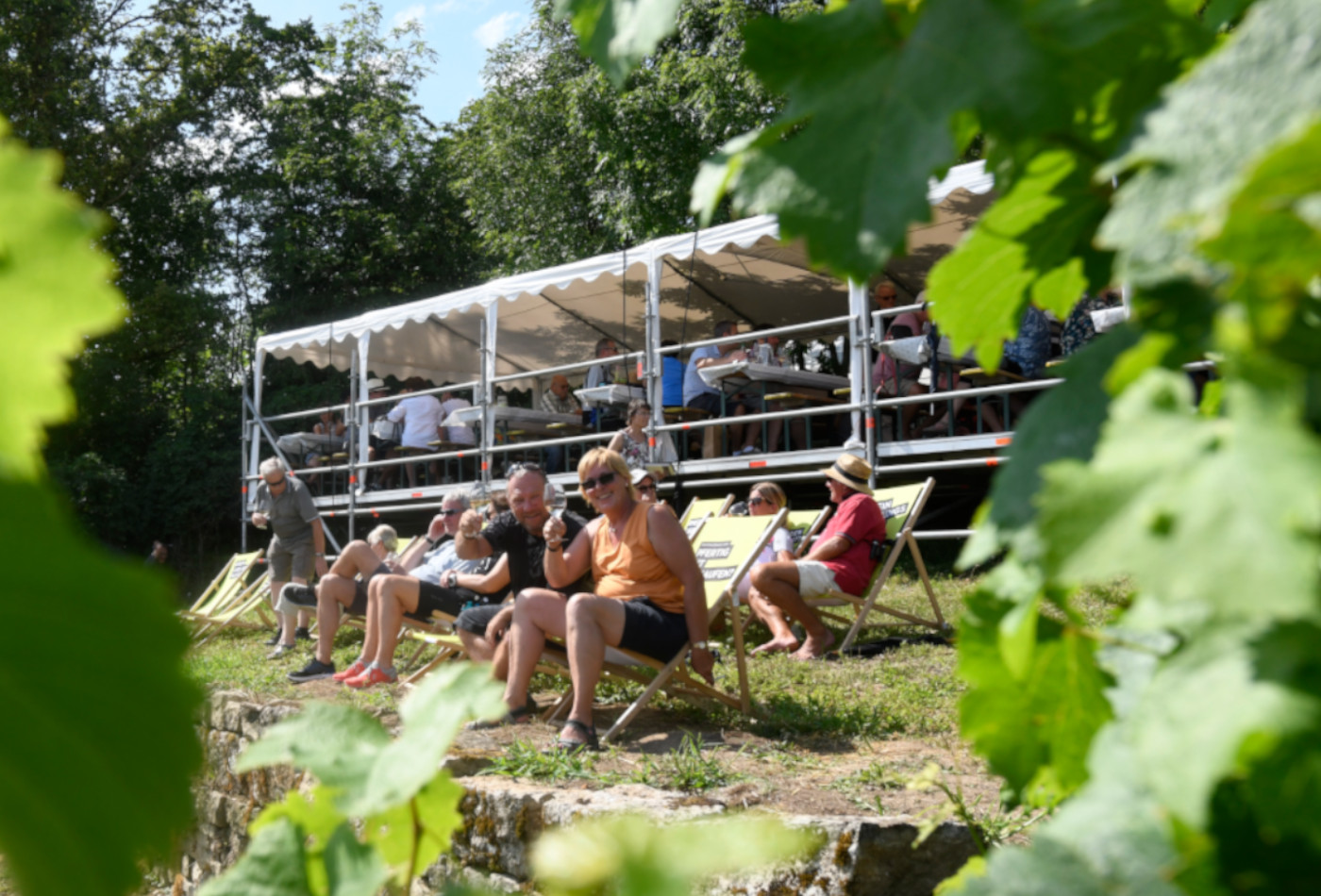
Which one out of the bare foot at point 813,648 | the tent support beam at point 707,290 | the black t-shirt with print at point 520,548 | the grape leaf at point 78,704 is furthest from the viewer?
the tent support beam at point 707,290

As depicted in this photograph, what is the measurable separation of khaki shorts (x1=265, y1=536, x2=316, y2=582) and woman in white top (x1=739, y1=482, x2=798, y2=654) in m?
3.88

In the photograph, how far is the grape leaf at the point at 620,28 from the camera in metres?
0.47

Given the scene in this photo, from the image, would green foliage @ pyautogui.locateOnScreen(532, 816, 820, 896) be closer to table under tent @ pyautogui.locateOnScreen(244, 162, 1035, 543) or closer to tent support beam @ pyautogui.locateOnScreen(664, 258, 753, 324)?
table under tent @ pyautogui.locateOnScreen(244, 162, 1035, 543)

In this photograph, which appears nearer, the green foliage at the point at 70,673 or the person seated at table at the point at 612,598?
the green foliage at the point at 70,673

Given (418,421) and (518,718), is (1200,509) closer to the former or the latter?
(518,718)

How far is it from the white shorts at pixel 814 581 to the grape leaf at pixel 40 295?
6137mm

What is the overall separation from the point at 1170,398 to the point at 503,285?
11209mm

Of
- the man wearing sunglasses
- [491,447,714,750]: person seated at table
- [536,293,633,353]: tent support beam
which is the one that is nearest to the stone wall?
[491,447,714,750]: person seated at table

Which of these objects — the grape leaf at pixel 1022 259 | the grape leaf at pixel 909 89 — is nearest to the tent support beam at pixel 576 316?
the grape leaf at pixel 1022 259

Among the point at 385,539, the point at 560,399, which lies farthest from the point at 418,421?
the point at 385,539

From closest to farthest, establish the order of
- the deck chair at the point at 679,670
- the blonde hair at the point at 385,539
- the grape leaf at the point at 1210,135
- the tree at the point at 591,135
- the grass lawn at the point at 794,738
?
1. the grape leaf at the point at 1210,135
2. the grass lawn at the point at 794,738
3. the deck chair at the point at 679,670
4. the blonde hair at the point at 385,539
5. the tree at the point at 591,135

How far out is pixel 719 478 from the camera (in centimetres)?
948

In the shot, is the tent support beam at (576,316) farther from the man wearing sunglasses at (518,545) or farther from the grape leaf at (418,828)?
the grape leaf at (418,828)

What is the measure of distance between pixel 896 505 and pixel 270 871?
22.4 ft
